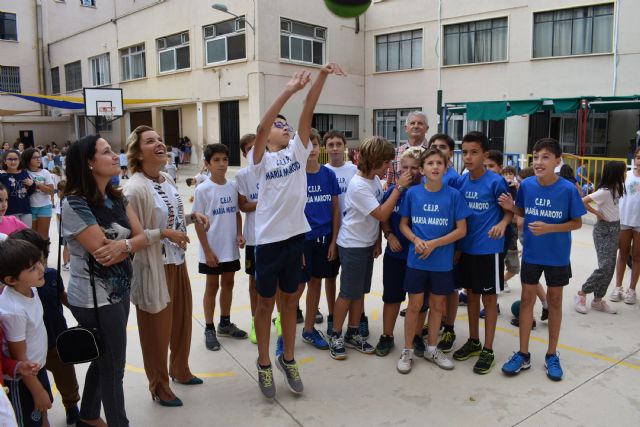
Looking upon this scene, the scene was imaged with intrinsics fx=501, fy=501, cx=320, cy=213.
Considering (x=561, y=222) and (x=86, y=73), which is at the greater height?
(x=86, y=73)

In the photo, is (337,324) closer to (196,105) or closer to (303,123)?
(303,123)

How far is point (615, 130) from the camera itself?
18547 millimetres

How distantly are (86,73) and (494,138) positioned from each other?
24.3m

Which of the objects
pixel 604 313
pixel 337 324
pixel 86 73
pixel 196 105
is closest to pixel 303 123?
pixel 337 324

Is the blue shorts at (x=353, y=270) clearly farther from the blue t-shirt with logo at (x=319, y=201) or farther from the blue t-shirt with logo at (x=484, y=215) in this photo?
the blue t-shirt with logo at (x=484, y=215)

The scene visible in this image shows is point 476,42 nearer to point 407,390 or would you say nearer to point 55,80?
point 407,390

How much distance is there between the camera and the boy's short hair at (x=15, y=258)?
2453 millimetres

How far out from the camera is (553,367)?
3744 millimetres

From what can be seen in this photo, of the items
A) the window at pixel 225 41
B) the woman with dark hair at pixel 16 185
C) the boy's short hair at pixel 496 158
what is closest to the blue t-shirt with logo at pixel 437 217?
the boy's short hair at pixel 496 158

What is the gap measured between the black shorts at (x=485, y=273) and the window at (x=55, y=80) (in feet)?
119

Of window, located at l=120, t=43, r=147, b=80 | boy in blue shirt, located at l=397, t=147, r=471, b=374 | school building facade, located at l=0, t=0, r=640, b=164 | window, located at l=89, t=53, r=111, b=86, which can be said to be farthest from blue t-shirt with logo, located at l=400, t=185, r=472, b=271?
window, located at l=89, t=53, r=111, b=86

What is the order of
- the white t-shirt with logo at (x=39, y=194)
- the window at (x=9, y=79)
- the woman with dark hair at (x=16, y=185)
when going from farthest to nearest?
the window at (x=9, y=79) < the white t-shirt with logo at (x=39, y=194) < the woman with dark hair at (x=16, y=185)

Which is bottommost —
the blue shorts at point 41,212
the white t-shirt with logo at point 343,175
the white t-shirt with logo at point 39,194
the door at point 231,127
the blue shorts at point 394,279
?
the blue shorts at point 394,279

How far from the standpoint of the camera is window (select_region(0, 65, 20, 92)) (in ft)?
108
